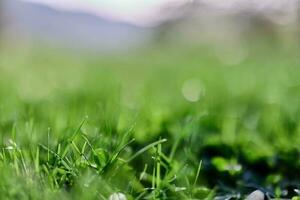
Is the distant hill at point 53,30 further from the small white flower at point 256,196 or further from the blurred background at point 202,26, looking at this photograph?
the small white flower at point 256,196

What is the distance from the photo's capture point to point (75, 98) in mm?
2438

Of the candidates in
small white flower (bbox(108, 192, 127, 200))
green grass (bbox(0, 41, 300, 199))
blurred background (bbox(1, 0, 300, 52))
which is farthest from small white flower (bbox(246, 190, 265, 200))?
blurred background (bbox(1, 0, 300, 52))

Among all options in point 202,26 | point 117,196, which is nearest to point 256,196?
point 117,196

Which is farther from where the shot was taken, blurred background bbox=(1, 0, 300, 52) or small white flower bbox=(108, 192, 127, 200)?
blurred background bbox=(1, 0, 300, 52)

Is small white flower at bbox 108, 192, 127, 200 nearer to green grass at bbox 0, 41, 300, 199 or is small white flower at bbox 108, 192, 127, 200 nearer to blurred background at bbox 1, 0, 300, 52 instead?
green grass at bbox 0, 41, 300, 199

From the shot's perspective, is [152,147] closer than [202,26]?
Yes

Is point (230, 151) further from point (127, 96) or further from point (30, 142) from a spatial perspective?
point (127, 96)

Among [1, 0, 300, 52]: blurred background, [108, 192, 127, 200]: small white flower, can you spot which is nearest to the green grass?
[108, 192, 127, 200]: small white flower

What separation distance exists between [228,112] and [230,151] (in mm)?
611

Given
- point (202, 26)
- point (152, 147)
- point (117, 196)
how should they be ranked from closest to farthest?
point (117, 196)
point (152, 147)
point (202, 26)

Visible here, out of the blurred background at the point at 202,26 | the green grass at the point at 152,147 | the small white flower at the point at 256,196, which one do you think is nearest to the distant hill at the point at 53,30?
the blurred background at the point at 202,26

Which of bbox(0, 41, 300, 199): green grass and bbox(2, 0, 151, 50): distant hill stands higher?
bbox(0, 41, 300, 199): green grass

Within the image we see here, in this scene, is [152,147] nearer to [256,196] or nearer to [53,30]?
[256,196]

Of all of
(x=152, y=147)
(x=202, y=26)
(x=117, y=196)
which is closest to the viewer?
(x=117, y=196)
